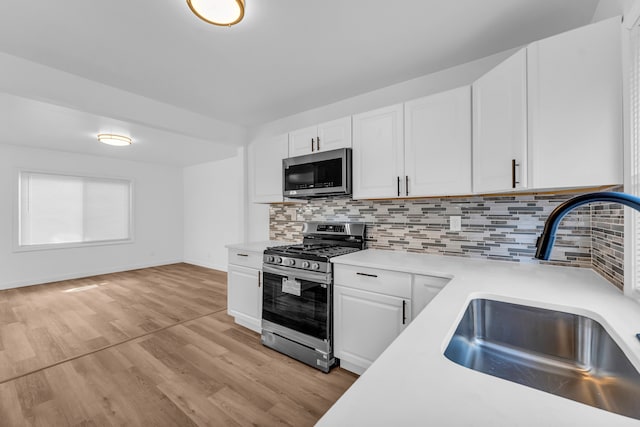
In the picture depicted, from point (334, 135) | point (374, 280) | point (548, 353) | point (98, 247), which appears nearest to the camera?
point (548, 353)

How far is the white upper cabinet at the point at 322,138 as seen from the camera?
2.48 metres

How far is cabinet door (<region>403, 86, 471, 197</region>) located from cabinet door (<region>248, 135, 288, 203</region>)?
1.34 meters

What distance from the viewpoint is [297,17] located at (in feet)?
5.79

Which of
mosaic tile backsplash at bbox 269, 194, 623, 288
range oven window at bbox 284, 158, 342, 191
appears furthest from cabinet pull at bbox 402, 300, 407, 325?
range oven window at bbox 284, 158, 342, 191

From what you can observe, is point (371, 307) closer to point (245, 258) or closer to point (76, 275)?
point (245, 258)

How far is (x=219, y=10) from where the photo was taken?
1.55m

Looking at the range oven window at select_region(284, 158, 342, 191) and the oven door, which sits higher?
the range oven window at select_region(284, 158, 342, 191)

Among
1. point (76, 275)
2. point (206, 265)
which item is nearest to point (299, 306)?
point (206, 265)

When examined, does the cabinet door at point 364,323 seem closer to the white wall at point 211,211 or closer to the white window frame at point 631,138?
the white window frame at point 631,138

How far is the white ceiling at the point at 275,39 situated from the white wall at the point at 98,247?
8.70 ft

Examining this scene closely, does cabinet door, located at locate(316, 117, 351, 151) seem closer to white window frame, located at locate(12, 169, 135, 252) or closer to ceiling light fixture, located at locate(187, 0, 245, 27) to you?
ceiling light fixture, located at locate(187, 0, 245, 27)

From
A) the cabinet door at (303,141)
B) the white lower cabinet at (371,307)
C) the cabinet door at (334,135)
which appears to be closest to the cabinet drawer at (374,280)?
the white lower cabinet at (371,307)

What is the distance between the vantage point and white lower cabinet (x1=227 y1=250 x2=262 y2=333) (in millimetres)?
2721

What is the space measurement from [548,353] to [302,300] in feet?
5.22
